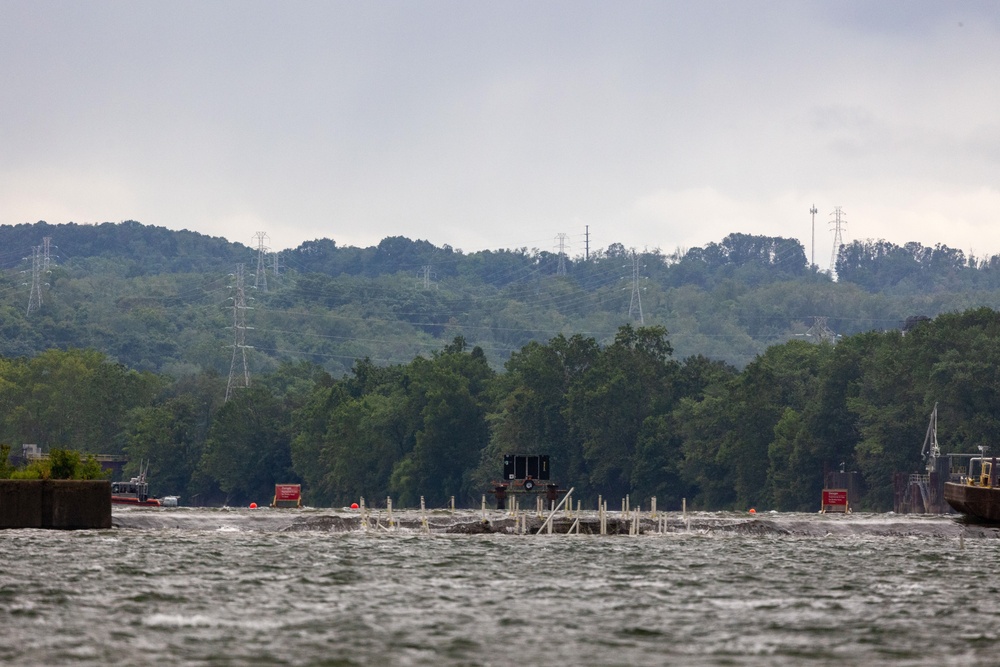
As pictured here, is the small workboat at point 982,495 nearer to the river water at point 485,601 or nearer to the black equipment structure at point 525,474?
the river water at point 485,601

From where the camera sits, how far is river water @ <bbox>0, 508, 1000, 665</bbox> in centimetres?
3628

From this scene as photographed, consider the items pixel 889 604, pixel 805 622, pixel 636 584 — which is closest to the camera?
pixel 805 622

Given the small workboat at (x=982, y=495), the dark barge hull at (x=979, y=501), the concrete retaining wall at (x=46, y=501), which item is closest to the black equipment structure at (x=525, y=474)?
the small workboat at (x=982, y=495)

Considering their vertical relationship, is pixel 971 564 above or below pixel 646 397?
below

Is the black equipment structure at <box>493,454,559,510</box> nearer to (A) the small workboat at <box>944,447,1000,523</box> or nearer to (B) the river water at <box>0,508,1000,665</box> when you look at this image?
(A) the small workboat at <box>944,447,1000,523</box>

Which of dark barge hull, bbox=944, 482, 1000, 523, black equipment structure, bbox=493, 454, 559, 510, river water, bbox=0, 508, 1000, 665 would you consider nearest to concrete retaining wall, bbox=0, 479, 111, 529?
river water, bbox=0, 508, 1000, 665

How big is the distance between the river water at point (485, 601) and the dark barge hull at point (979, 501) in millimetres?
20577

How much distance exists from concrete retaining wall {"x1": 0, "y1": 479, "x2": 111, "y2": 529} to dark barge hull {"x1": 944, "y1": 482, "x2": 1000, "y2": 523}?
5020cm

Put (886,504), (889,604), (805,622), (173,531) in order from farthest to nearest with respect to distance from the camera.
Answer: (886,504) < (173,531) < (889,604) < (805,622)

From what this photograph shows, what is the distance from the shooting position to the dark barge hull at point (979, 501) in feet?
315

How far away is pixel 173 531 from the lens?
81625 millimetres

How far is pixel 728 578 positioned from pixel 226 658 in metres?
25.0

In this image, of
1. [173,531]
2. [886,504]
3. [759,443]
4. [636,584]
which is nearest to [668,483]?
[759,443]

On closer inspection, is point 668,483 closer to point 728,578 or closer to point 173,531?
point 173,531
